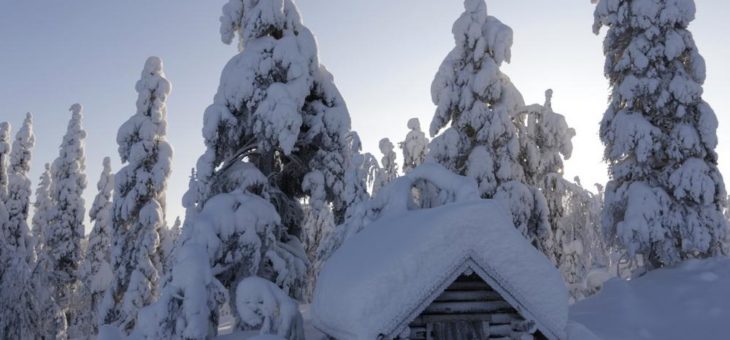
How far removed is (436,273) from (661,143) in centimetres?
1283

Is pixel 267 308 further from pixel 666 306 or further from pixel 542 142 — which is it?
pixel 542 142

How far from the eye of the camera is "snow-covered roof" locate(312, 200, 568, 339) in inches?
290

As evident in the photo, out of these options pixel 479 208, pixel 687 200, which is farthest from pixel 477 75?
pixel 479 208

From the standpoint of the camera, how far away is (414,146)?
3631 cm

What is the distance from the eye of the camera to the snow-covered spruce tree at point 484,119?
784 inches

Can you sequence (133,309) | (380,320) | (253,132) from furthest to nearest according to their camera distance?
(133,309), (253,132), (380,320)

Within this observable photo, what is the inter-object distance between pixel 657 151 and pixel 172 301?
14.5 meters

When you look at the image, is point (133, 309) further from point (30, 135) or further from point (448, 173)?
point (30, 135)

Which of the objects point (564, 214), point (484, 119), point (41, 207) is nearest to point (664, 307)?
point (484, 119)

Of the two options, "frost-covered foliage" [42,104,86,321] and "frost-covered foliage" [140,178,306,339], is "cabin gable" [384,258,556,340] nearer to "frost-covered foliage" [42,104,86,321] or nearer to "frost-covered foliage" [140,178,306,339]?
"frost-covered foliage" [140,178,306,339]

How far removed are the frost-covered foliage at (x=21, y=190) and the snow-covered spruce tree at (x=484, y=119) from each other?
70.0 feet

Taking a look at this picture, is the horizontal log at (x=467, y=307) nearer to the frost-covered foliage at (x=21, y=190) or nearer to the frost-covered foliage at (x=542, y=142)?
the frost-covered foliage at (x=542, y=142)

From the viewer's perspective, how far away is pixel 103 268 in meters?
30.2

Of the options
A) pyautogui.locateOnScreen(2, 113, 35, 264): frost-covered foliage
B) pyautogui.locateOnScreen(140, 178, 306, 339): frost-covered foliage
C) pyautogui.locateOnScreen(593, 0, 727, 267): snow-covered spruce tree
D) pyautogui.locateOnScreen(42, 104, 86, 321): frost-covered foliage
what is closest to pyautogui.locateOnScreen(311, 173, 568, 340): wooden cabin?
pyautogui.locateOnScreen(140, 178, 306, 339): frost-covered foliage
